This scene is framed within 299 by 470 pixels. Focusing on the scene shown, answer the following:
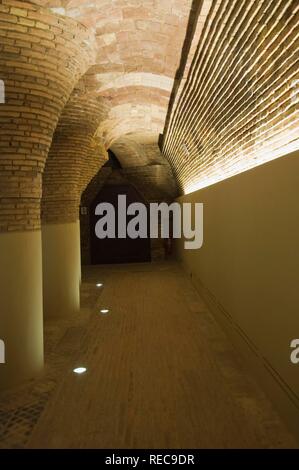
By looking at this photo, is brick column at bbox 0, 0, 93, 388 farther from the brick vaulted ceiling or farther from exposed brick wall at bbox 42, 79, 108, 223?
exposed brick wall at bbox 42, 79, 108, 223

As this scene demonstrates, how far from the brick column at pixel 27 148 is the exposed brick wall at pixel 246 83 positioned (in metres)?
1.54

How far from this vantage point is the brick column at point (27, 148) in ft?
13.8

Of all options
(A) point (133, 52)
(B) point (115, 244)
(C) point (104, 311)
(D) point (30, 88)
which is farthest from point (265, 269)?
(B) point (115, 244)

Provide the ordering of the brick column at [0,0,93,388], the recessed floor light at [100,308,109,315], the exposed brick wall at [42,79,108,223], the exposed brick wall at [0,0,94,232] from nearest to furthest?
the exposed brick wall at [0,0,94,232] → the brick column at [0,0,93,388] → the exposed brick wall at [42,79,108,223] → the recessed floor light at [100,308,109,315]

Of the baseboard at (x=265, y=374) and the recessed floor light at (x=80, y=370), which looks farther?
the recessed floor light at (x=80, y=370)

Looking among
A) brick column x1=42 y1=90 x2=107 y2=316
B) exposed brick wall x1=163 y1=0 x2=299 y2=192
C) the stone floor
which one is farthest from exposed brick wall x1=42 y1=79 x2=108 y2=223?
the stone floor

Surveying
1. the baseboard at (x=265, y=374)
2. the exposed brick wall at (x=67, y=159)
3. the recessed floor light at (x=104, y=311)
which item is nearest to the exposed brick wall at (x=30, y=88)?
the exposed brick wall at (x=67, y=159)

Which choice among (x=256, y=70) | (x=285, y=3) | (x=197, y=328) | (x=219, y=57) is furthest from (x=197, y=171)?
(x=285, y=3)

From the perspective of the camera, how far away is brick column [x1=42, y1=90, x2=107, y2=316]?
755cm

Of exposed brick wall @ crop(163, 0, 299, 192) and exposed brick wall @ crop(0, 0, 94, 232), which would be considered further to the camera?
exposed brick wall @ crop(0, 0, 94, 232)

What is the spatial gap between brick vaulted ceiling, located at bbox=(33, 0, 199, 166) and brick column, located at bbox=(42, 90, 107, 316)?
23.3 inches

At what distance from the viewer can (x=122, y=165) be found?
14844mm

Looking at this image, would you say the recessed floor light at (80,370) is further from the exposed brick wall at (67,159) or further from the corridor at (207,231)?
the exposed brick wall at (67,159)

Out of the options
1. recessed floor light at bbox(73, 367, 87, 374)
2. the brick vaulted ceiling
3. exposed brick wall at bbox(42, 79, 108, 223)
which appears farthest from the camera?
exposed brick wall at bbox(42, 79, 108, 223)
